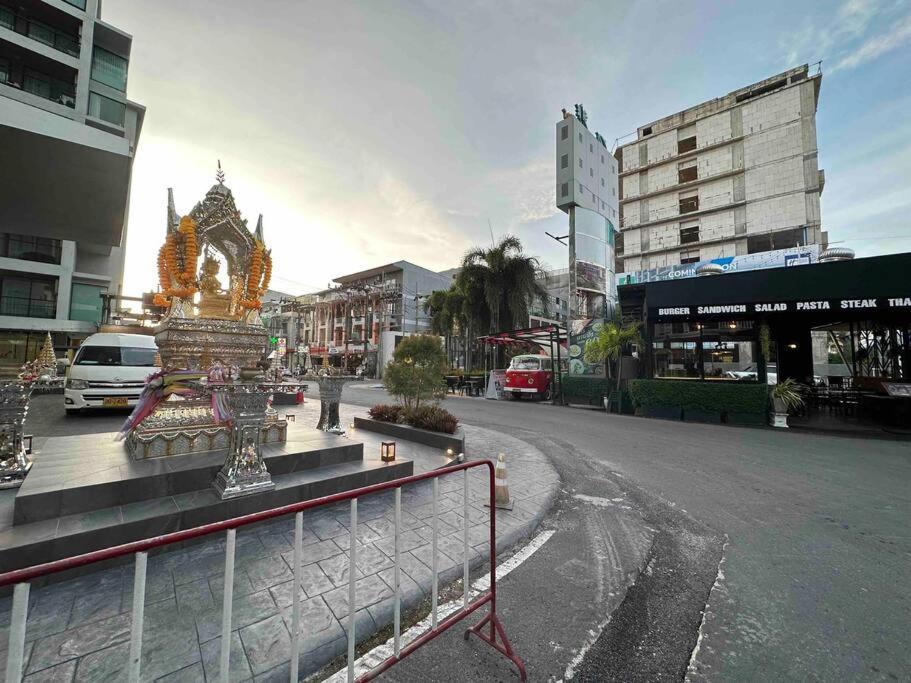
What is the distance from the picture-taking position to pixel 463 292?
26531mm

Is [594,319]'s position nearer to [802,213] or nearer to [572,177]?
[572,177]

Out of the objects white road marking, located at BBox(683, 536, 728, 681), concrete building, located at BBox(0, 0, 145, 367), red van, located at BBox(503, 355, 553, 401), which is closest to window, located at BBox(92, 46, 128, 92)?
concrete building, located at BBox(0, 0, 145, 367)

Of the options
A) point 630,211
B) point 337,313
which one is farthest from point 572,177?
point 337,313

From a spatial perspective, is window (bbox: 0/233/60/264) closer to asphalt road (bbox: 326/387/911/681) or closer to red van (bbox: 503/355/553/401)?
red van (bbox: 503/355/553/401)

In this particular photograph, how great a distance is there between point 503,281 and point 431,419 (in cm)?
1860

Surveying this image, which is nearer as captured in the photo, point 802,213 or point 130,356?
point 130,356

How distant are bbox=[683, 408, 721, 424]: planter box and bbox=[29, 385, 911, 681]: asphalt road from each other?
15.4 feet

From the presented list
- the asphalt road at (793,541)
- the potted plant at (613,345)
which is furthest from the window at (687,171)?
the asphalt road at (793,541)

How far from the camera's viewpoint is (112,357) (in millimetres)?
9898

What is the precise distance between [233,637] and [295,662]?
0.91m

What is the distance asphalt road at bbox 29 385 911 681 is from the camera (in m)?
2.20

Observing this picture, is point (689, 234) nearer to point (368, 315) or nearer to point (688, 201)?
point (688, 201)

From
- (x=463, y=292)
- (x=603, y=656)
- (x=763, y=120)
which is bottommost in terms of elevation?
(x=603, y=656)

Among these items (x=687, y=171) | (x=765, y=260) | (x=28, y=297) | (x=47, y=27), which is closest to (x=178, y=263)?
(x=28, y=297)
